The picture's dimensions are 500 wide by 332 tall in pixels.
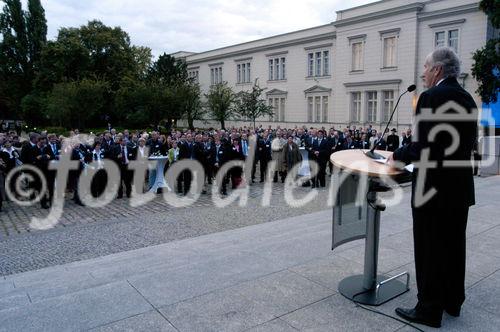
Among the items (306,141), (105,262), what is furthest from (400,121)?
(105,262)

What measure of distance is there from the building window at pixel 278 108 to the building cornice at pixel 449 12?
18.5 meters

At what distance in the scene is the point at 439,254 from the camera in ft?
11.0

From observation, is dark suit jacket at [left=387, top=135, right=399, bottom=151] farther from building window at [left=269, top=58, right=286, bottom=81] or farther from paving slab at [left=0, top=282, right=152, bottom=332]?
building window at [left=269, top=58, right=286, bottom=81]

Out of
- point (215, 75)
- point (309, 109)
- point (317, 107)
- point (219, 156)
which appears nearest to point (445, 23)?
point (317, 107)

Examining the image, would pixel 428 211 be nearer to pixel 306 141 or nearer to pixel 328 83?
pixel 306 141

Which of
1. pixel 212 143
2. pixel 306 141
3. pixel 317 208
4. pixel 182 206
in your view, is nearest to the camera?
pixel 317 208

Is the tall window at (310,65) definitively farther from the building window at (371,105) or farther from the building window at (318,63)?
the building window at (371,105)

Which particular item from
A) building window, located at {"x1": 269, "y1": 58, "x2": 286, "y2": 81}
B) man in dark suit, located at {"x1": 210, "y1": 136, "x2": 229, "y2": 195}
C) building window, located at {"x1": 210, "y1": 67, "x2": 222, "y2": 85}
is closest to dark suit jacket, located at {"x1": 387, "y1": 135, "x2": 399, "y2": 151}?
man in dark suit, located at {"x1": 210, "y1": 136, "x2": 229, "y2": 195}

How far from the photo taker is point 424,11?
34188 millimetres

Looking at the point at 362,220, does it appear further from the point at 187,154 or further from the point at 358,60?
the point at 358,60

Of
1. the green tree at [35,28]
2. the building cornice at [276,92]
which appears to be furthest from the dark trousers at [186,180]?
the green tree at [35,28]

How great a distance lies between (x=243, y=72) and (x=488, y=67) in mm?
31602

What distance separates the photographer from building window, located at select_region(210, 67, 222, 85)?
57.6 metres

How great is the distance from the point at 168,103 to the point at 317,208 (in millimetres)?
39553
